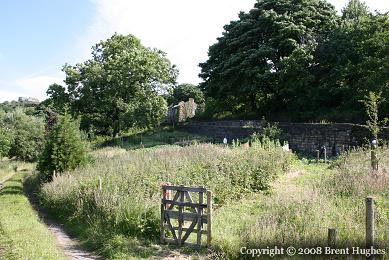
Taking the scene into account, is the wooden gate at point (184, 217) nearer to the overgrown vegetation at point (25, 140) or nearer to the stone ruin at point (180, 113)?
the stone ruin at point (180, 113)

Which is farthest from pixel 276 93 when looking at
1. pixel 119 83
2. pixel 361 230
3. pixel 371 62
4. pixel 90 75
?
pixel 361 230

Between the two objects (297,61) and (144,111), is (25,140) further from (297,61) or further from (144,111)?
(297,61)

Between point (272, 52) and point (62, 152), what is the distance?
1632 centimetres

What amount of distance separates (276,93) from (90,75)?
15233 mm

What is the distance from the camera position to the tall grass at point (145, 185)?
418 inches

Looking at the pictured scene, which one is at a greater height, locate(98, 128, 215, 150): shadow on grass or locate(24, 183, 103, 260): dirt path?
locate(98, 128, 215, 150): shadow on grass

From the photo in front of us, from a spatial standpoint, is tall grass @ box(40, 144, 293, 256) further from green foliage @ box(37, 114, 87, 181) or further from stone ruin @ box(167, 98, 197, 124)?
stone ruin @ box(167, 98, 197, 124)

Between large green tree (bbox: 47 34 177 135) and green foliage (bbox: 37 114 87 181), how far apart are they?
13.0 meters

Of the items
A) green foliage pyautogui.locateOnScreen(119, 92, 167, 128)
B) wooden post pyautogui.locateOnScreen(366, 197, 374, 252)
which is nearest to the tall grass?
wooden post pyautogui.locateOnScreen(366, 197, 374, 252)

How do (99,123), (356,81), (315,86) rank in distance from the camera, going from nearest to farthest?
1. (356,81)
2. (315,86)
3. (99,123)

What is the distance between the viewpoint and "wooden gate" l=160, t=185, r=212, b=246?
8.98m

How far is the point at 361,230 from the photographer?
295 inches

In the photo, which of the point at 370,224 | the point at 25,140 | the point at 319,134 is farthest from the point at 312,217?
the point at 25,140

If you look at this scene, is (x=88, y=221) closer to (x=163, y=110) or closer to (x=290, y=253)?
(x=290, y=253)
